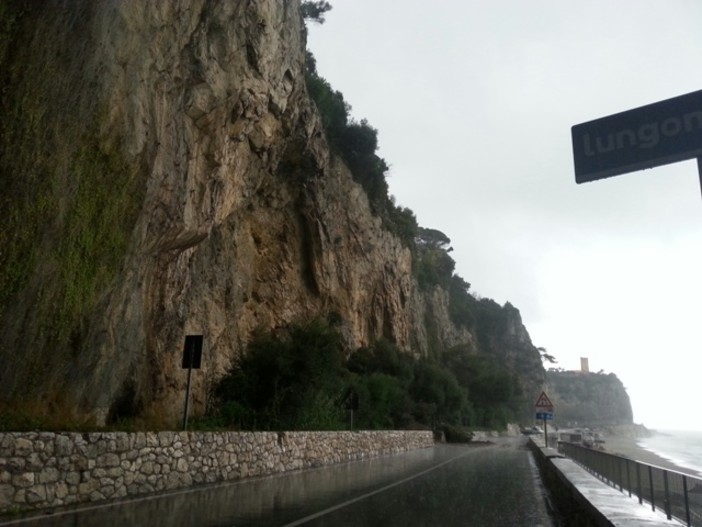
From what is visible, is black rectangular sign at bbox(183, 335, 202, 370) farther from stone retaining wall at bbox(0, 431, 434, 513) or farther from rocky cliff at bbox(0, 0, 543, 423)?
rocky cliff at bbox(0, 0, 543, 423)

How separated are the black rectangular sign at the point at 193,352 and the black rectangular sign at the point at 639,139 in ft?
37.3

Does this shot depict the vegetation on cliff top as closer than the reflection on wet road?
No

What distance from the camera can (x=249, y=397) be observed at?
2433 cm

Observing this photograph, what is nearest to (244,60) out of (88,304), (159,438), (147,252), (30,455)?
(147,252)

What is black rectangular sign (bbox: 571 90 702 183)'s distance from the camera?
17.5ft

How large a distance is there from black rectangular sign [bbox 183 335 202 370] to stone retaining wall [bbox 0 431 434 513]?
1.85 meters

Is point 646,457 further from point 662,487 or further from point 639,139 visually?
point 639,139

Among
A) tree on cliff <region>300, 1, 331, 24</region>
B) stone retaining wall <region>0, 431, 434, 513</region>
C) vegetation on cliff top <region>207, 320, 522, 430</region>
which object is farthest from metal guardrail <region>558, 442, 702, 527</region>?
tree on cliff <region>300, 1, 331, 24</region>

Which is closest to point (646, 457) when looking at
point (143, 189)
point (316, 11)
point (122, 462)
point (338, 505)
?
point (316, 11)

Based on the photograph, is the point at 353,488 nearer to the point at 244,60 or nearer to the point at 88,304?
the point at 88,304

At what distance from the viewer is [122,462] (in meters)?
11.1

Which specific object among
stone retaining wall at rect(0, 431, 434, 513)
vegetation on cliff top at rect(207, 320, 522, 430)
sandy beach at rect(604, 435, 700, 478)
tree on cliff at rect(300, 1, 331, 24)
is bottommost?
sandy beach at rect(604, 435, 700, 478)

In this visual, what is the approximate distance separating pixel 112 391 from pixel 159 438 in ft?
18.9

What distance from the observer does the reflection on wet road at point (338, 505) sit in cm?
891
